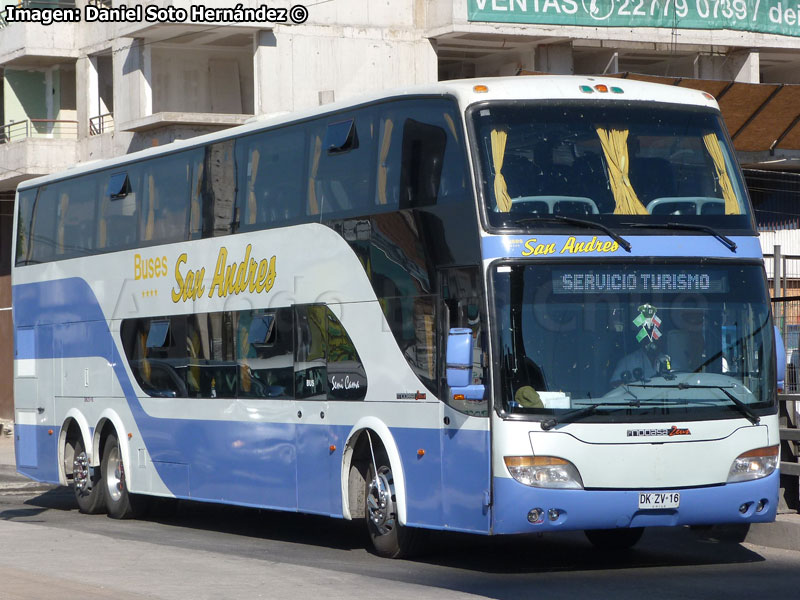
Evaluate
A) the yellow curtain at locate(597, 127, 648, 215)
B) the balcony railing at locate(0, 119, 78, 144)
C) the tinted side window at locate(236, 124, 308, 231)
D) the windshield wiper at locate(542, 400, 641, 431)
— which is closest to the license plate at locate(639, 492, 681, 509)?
the windshield wiper at locate(542, 400, 641, 431)

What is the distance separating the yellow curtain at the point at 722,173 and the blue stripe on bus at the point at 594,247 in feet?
1.33

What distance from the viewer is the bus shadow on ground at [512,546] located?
39.2 ft

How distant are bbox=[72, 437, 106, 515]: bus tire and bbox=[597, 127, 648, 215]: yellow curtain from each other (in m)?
8.92

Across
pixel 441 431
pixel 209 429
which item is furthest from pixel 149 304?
pixel 441 431

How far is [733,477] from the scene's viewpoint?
10.9 meters

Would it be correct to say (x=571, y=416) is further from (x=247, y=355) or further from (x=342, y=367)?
(x=247, y=355)

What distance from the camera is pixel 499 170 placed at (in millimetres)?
10914

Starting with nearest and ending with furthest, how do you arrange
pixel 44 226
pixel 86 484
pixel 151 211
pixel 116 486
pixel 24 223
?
pixel 151 211 → pixel 116 486 → pixel 86 484 → pixel 44 226 → pixel 24 223

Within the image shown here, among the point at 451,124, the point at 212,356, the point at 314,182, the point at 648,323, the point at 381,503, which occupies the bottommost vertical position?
the point at 381,503

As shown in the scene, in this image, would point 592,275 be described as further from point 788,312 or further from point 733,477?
point 788,312

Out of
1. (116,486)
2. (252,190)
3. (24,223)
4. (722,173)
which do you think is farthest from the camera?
(24,223)

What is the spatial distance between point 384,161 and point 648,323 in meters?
2.80

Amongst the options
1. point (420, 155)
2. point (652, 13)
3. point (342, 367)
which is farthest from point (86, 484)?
point (652, 13)

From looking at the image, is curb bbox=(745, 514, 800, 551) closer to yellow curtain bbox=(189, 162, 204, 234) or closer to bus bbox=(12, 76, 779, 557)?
bus bbox=(12, 76, 779, 557)
